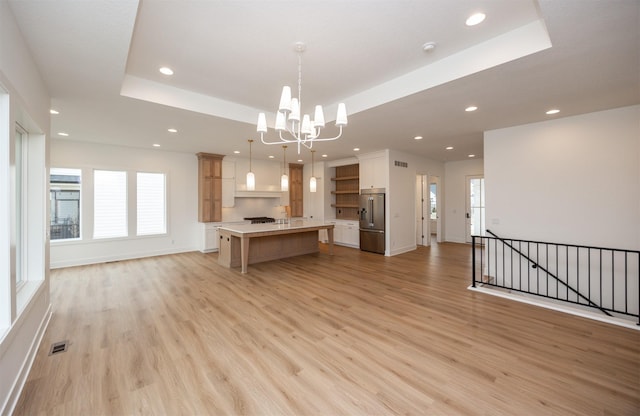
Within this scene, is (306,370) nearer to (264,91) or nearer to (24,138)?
(264,91)

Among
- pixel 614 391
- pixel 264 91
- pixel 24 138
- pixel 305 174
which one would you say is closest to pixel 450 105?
pixel 264 91

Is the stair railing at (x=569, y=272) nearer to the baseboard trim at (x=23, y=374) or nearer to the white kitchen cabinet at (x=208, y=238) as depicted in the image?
the baseboard trim at (x=23, y=374)

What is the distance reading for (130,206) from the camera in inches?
246

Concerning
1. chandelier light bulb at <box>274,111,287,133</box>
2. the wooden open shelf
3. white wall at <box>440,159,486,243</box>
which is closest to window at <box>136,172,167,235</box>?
the wooden open shelf

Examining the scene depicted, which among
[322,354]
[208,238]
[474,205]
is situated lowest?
[322,354]

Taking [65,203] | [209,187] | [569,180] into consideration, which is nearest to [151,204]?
[209,187]

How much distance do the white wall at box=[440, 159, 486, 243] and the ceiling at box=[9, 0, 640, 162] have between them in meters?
4.14

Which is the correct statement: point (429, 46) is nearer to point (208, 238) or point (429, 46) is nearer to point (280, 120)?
point (280, 120)

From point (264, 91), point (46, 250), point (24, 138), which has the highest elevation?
point (264, 91)

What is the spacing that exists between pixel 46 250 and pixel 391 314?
13.8 ft

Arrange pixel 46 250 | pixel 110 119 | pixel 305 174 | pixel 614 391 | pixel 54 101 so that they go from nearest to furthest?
pixel 614 391, pixel 46 250, pixel 54 101, pixel 110 119, pixel 305 174

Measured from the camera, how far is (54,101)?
344 cm

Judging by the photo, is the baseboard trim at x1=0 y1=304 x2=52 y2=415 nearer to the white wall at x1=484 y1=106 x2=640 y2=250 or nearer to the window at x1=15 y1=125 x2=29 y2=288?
the window at x1=15 y1=125 x2=29 y2=288

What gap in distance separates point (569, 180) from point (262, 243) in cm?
577
